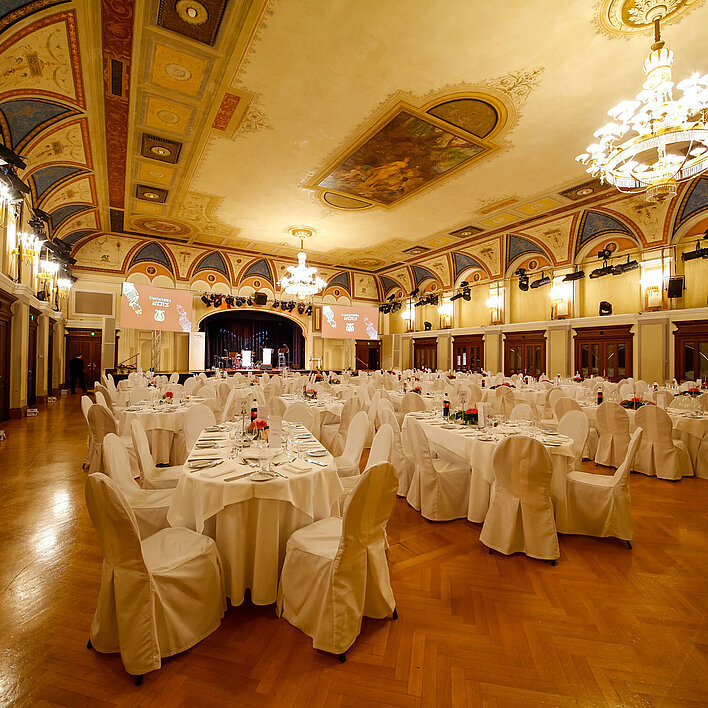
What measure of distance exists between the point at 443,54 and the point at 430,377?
871 cm

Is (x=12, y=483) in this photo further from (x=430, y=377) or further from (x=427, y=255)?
(x=427, y=255)

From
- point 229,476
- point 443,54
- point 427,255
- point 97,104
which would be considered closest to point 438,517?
point 229,476

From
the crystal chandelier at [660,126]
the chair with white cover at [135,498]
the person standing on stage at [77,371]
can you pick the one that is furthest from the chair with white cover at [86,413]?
the person standing on stage at [77,371]

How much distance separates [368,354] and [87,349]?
12.5 m

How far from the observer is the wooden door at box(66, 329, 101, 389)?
14.5m

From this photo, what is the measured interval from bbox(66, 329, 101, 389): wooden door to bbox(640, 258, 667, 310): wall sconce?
59.1 ft

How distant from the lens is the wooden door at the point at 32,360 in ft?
32.4

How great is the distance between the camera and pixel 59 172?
873 cm

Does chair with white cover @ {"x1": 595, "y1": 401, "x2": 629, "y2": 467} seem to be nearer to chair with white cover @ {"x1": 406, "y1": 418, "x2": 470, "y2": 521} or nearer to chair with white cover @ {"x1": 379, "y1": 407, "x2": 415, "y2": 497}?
chair with white cover @ {"x1": 406, "y1": 418, "x2": 470, "y2": 521}

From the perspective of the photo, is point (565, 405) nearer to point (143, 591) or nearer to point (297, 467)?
point (297, 467)

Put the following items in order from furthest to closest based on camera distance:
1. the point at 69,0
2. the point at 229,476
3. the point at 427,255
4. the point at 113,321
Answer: the point at 427,255 < the point at 113,321 < the point at 69,0 < the point at 229,476

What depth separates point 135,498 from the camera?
2.79 metres

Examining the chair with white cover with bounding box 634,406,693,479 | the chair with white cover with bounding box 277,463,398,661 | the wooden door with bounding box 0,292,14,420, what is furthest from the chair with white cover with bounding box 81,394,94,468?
the chair with white cover with bounding box 634,406,693,479

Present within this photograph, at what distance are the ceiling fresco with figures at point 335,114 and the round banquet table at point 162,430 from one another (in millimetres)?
4719
